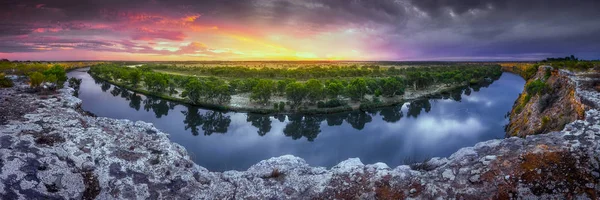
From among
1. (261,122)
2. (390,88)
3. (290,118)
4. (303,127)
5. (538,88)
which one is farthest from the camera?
(390,88)

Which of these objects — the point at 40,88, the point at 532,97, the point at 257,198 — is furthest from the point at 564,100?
the point at 40,88

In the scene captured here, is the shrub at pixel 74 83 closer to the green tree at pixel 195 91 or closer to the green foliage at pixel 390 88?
the green tree at pixel 195 91

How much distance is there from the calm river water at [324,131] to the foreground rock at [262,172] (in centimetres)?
1070

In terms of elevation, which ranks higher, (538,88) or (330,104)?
(538,88)

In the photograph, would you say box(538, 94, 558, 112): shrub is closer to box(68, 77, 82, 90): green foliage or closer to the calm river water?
the calm river water

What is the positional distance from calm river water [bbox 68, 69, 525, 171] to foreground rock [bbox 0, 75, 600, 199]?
10.7m

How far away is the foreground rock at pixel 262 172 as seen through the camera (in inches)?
363

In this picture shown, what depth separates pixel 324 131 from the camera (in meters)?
35.3

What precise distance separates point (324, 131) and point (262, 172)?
76.2 ft

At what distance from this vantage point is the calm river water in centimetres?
2678

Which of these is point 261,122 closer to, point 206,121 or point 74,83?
point 206,121

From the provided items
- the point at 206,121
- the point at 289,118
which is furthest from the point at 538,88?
the point at 206,121

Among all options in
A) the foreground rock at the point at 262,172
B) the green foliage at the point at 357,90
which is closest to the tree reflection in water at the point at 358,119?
the green foliage at the point at 357,90

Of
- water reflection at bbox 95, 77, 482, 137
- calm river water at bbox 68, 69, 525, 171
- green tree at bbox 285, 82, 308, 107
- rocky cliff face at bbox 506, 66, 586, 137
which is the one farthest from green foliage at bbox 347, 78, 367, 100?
rocky cliff face at bbox 506, 66, 586, 137
